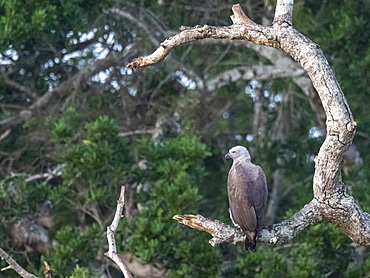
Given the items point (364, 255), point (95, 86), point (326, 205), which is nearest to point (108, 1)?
point (95, 86)

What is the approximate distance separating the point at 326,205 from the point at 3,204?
390 cm

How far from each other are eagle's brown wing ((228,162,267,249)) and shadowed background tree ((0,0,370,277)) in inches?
37.0

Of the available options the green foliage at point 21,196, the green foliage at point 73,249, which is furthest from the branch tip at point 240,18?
the green foliage at point 21,196

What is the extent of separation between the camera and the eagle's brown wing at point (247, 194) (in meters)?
5.88

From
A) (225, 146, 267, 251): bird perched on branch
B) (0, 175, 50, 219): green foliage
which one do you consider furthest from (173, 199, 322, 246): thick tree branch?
(0, 175, 50, 219): green foliage

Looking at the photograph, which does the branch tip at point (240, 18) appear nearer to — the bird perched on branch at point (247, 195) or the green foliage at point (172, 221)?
the bird perched on branch at point (247, 195)

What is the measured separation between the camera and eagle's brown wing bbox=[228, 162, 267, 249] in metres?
5.88

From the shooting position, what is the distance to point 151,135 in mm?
9117

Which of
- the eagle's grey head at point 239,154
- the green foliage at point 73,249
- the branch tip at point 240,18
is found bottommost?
the green foliage at point 73,249

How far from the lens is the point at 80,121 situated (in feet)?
26.6

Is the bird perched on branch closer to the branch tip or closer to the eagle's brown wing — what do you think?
the eagle's brown wing

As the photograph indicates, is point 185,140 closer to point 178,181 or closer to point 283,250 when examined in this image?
point 178,181

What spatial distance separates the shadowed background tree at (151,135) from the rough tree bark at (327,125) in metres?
1.78

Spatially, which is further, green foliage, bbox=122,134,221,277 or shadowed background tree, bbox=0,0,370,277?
shadowed background tree, bbox=0,0,370,277
